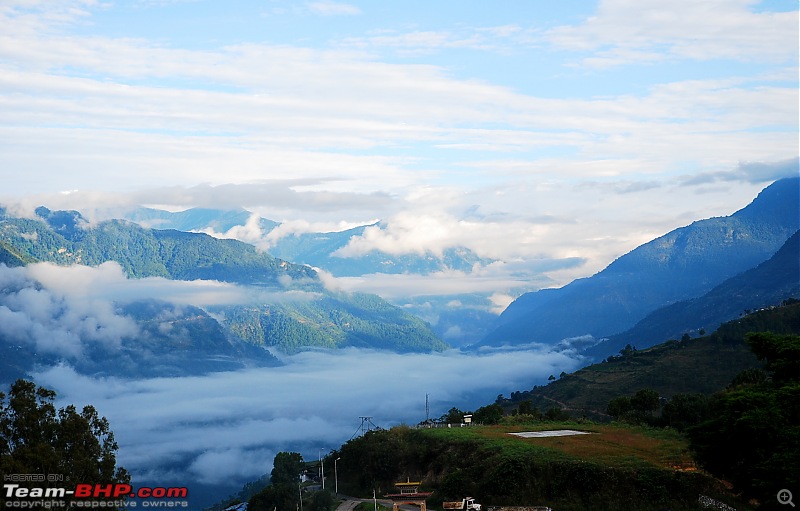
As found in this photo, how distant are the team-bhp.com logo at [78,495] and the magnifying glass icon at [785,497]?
30871 mm

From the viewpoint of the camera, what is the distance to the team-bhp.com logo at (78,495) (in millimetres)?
40812

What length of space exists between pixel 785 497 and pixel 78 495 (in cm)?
3699

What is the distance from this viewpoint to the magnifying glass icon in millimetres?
39625

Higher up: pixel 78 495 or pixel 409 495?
pixel 78 495

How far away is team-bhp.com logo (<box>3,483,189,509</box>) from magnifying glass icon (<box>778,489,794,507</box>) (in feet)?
101

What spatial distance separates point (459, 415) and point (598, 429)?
38689 millimetres

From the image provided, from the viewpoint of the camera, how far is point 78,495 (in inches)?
1807

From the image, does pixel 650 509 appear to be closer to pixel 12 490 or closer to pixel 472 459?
pixel 472 459

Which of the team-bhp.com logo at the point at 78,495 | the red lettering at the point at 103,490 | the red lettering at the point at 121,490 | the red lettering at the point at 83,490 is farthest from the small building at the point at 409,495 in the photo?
the red lettering at the point at 83,490

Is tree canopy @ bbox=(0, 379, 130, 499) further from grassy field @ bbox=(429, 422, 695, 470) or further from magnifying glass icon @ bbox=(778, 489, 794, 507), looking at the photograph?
magnifying glass icon @ bbox=(778, 489, 794, 507)

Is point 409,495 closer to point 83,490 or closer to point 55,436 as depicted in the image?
point 83,490

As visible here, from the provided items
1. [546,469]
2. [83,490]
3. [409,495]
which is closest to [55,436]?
[83,490]

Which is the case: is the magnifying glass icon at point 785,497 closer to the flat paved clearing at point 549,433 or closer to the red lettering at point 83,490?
the flat paved clearing at point 549,433

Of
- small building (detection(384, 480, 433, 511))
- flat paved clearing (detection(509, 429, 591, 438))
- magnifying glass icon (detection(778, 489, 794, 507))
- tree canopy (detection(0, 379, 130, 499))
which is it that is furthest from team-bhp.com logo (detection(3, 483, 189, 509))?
flat paved clearing (detection(509, 429, 591, 438))
